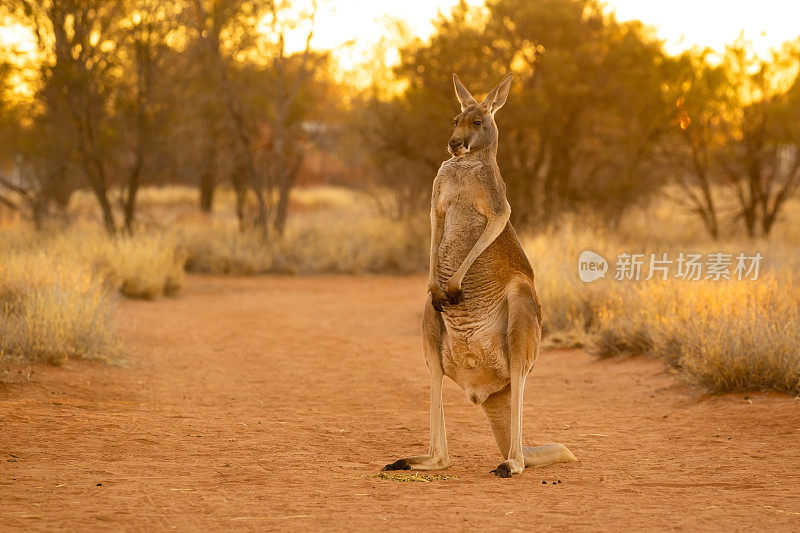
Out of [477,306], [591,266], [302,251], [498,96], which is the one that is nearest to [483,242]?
[477,306]

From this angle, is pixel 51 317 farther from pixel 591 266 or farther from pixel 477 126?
pixel 591 266

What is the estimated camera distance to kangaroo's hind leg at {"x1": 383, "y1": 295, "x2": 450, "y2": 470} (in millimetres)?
6012

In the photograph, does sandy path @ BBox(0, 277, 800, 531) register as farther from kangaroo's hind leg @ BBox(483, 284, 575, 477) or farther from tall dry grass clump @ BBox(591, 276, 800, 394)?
tall dry grass clump @ BBox(591, 276, 800, 394)

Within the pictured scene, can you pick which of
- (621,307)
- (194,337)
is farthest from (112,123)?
(621,307)

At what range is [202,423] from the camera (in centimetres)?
767

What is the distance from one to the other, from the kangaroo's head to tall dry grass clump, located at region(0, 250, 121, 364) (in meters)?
5.18

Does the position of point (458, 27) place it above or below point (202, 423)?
above

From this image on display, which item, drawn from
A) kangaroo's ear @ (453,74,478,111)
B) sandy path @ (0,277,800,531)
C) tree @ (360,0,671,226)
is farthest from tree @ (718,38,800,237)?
kangaroo's ear @ (453,74,478,111)

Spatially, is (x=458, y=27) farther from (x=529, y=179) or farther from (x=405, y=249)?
(x=405, y=249)

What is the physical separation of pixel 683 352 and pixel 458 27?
15.0 m

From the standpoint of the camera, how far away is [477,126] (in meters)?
5.96

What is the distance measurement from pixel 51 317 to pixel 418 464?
549 cm

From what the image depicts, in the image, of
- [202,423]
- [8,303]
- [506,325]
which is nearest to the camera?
[506,325]

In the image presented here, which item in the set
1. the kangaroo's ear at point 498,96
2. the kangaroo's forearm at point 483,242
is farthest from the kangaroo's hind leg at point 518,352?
the kangaroo's ear at point 498,96
